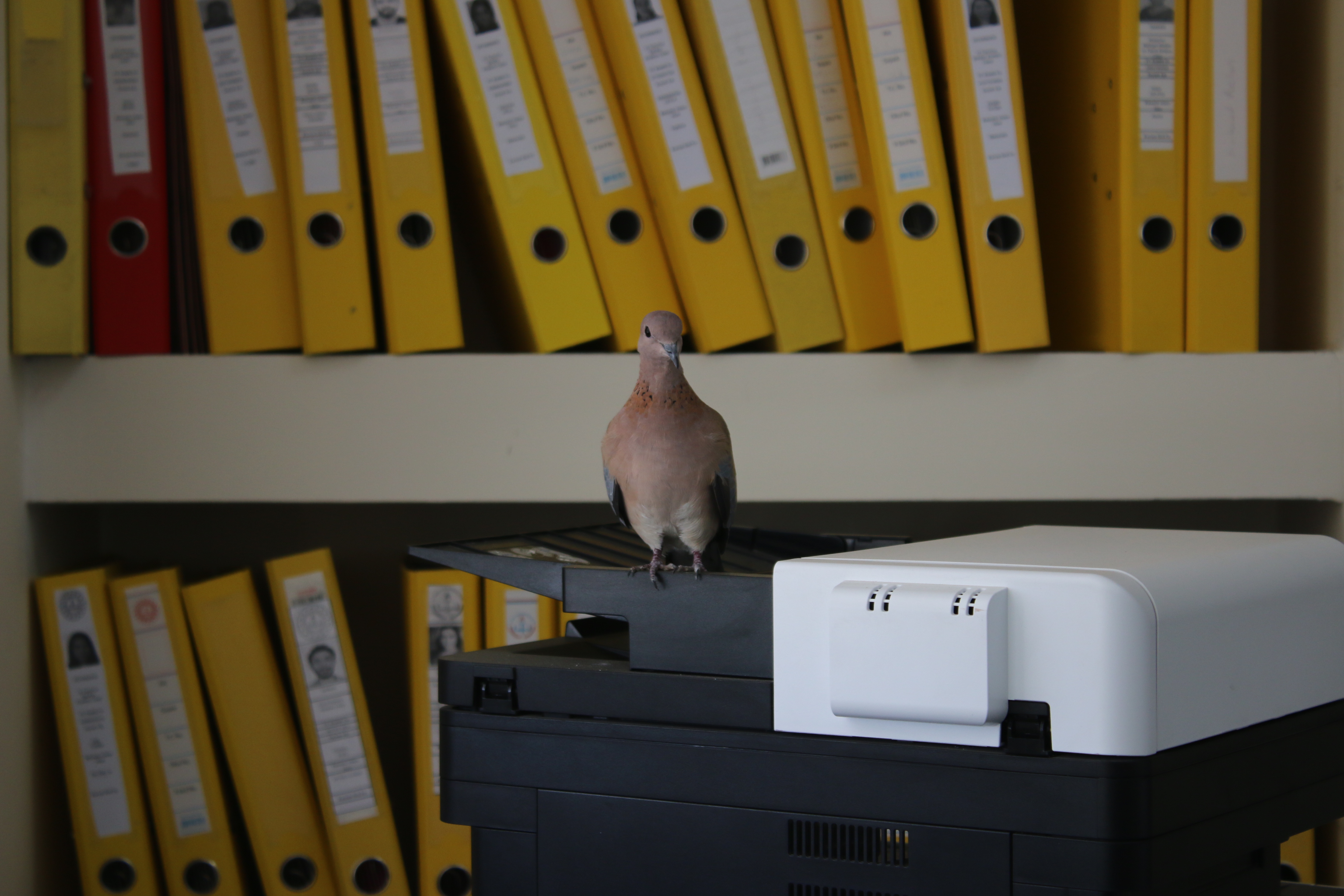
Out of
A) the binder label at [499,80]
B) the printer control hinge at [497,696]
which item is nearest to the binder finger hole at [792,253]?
the binder label at [499,80]

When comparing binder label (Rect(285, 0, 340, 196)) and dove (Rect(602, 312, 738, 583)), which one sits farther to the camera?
binder label (Rect(285, 0, 340, 196))

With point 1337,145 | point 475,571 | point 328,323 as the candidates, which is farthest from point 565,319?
point 1337,145

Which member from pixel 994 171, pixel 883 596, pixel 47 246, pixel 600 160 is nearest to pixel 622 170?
pixel 600 160

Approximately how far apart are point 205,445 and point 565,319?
38cm

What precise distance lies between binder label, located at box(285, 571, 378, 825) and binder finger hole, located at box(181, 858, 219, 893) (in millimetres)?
137

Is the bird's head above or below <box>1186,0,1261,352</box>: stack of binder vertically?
below

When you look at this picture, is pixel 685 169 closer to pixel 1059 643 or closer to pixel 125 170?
pixel 125 170

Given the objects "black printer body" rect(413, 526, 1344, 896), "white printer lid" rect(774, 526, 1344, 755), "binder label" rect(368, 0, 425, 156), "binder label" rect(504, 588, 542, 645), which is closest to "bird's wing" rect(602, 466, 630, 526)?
"black printer body" rect(413, 526, 1344, 896)

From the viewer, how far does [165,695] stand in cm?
112

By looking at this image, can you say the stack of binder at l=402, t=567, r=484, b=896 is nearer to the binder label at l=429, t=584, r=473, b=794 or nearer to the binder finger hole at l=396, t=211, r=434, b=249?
the binder label at l=429, t=584, r=473, b=794

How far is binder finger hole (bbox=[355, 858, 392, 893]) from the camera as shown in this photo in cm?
115

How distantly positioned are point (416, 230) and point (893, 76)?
1.64 feet

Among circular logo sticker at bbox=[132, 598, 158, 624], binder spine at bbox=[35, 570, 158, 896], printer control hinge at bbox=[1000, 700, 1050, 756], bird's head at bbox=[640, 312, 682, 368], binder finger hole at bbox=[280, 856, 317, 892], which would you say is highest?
bird's head at bbox=[640, 312, 682, 368]

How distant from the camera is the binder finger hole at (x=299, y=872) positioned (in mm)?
1145
